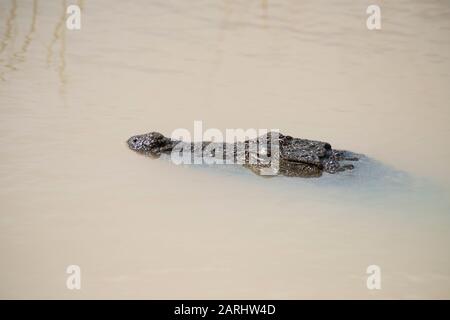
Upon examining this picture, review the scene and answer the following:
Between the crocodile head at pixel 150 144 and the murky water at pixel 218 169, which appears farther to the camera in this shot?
the crocodile head at pixel 150 144

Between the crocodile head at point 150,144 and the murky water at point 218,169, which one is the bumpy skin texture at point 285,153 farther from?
the murky water at point 218,169

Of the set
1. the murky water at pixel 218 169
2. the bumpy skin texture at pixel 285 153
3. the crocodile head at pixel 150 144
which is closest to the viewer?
the murky water at pixel 218 169

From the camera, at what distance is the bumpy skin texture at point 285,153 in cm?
438

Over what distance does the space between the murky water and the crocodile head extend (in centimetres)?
12

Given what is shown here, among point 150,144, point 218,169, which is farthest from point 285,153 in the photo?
point 150,144

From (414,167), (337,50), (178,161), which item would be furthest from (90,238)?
(337,50)

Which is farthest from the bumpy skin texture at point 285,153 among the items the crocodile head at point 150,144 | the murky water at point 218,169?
the murky water at point 218,169

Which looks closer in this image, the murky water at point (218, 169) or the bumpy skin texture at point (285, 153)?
the murky water at point (218, 169)

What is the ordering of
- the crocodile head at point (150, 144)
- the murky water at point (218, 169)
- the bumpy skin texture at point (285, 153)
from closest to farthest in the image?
1. the murky water at point (218, 169)
2. the bumpy skin texture at point (285, 153)
3. the crocodile head at point (150, 144)

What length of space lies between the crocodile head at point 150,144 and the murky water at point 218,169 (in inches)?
4.6

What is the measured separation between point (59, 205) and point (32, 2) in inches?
194

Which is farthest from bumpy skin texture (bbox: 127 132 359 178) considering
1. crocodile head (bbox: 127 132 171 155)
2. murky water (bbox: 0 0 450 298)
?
murky water (bbox: 0 0 450 298)

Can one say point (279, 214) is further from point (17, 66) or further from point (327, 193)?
point (17, 66)

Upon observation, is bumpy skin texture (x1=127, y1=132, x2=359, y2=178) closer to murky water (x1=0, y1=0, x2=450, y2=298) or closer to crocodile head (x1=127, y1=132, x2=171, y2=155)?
crocodile head (x1=127, y1=132, x2=171, y2=155)
